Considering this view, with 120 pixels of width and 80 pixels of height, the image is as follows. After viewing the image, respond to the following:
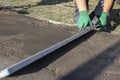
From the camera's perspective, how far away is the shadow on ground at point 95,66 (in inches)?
150

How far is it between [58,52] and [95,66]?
63 cm

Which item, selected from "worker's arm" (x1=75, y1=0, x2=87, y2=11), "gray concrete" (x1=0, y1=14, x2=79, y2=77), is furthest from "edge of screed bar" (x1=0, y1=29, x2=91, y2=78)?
"worker's arm" (x1=75, y1=0, x2=87, y2=11)

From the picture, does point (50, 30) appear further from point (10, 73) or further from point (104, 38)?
point (10, 73)

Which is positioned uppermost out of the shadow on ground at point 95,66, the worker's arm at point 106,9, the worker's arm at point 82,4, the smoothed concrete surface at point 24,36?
the worker's arm at point 82,4

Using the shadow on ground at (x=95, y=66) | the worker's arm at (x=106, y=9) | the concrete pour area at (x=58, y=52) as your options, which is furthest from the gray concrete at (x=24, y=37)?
the worker's arm at (x=106, y=9)

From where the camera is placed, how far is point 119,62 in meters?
4.38

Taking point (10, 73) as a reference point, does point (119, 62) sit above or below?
below

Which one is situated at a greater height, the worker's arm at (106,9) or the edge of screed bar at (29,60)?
the worker's arm at (106,9)

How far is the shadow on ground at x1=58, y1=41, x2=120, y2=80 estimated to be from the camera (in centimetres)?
382

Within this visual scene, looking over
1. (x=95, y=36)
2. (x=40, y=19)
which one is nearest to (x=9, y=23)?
(x=40, y=19)

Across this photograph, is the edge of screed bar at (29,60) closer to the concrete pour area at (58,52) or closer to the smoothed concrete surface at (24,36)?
the concrete pour area at (58,52)

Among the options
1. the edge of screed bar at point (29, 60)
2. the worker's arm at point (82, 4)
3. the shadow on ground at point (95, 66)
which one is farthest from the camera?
the worker's arm at point (82, 4)

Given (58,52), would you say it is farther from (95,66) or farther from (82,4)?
(82,4)

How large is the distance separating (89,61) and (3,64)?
1192mm
